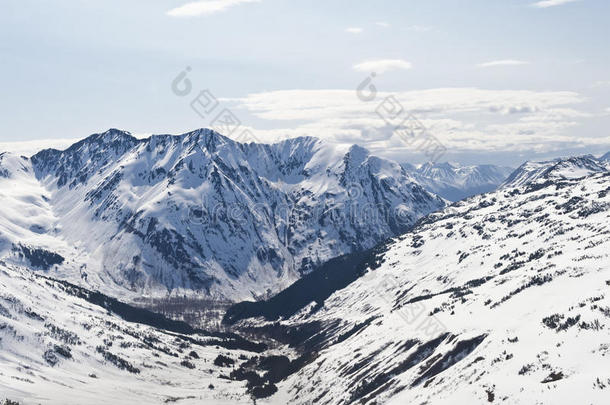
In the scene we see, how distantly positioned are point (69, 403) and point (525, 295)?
155 metres

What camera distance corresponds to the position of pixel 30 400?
17162 centimetres

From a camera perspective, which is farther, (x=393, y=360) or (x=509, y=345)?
(x=393, y=360)

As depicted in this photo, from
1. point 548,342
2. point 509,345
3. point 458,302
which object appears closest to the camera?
point 548,342

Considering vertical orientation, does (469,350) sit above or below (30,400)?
below

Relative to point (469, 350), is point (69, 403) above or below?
above

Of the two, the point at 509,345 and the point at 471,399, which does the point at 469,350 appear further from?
the point at 471,399

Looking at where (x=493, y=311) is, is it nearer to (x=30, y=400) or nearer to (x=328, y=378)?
(x=328, y=378)

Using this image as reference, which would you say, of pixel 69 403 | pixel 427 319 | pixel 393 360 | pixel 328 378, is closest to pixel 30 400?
pixel 69 403

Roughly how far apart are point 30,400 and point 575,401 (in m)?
172

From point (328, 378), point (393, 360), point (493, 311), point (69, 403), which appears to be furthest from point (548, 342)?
point (69, 403)

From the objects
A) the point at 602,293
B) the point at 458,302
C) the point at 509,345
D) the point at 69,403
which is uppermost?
the point at 69,403

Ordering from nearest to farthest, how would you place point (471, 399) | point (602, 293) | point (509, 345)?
point (471, 399) < point (509, 345) < point (602, 293)

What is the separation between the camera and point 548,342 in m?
86.6

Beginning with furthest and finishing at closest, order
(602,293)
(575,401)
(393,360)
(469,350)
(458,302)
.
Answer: (458,302) < (393,360) < (469,350) < (602,293) < (575,401)
